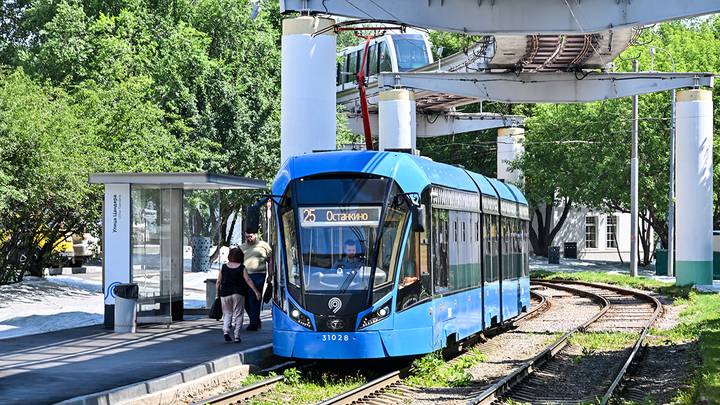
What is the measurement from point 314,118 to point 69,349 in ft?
36.6

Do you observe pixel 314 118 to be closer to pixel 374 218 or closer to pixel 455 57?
pixel 374 218

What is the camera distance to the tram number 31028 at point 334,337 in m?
16.3

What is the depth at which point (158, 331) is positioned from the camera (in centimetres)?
2167

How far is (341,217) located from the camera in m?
16.7

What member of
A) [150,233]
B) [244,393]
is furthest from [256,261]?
[244,393]

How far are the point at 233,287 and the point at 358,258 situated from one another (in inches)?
123

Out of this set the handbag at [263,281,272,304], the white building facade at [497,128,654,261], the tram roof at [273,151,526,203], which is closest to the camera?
the tram roof at [273,151,526,203]

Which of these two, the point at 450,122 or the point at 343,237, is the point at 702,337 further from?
the point at 450,122

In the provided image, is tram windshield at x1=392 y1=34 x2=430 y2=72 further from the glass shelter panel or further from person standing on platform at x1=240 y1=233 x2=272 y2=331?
person standing on platform at x1=240 y1=233 x2=272 y2=331

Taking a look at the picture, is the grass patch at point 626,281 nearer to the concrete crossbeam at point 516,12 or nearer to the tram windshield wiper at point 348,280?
the concrete crossbeam at point 516,12

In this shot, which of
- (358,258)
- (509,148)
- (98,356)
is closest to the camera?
(358,258)

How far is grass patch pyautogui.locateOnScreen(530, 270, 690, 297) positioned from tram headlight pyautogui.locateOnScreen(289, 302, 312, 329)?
21.9 m

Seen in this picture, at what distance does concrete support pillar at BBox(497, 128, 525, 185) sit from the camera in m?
59.0

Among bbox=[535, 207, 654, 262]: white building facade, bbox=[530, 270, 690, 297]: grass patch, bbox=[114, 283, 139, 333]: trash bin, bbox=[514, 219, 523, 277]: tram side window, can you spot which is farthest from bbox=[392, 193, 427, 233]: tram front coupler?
bbox=[535, 207, 654, 262]: white building facade
